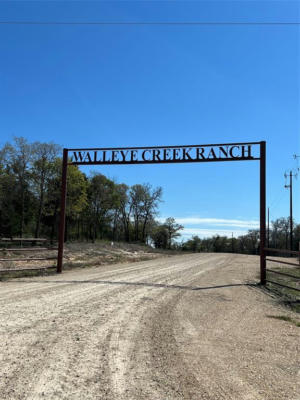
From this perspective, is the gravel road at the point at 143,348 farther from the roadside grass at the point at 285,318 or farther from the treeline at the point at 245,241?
the treeline at the point at 245,241

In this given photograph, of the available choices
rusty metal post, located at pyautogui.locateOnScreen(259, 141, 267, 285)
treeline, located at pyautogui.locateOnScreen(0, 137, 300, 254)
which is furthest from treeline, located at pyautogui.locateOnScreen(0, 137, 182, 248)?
rusty metal post, located at pyautogui.locateOnScreen(259, 141, 267, 285)

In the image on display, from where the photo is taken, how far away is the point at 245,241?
98.0m

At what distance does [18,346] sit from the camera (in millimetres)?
4594

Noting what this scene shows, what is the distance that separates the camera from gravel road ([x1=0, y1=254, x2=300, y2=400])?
11.3 ft

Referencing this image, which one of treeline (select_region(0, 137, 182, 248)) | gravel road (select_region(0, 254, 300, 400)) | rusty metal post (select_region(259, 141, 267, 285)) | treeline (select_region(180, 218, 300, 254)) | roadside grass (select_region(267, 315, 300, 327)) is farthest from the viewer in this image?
treeline (select_region(180, 218, 300, 254))

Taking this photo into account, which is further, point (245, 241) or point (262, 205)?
point (245, 241)

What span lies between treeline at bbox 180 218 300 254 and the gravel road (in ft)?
273

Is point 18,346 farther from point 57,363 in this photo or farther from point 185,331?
point 185,331

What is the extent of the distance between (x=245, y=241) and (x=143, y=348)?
98.0m

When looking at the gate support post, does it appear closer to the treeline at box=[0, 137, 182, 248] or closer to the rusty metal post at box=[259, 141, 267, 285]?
the rusty metal post at box=[259, 141, 267, 285]

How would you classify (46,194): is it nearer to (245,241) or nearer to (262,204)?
(262,204)

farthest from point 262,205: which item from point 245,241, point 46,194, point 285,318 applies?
point 245,241

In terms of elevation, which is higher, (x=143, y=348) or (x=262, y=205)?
(x=262, y=205)

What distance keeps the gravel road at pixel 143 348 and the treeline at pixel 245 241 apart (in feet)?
273
